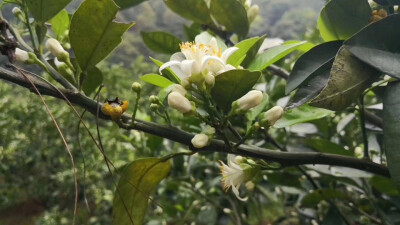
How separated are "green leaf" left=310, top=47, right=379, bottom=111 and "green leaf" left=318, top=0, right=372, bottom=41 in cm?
12

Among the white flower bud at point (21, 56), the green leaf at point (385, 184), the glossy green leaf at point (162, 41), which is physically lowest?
the green leaf at point (385, 184)

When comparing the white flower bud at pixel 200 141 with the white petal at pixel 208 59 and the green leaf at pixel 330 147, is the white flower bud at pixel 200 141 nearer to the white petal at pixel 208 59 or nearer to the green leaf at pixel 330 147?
the white petal at pixel 208 59

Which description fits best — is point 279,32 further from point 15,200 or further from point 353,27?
point 353,27

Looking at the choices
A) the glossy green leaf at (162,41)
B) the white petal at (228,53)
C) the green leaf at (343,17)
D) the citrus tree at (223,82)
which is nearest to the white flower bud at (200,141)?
the citrus tree at (223,82)

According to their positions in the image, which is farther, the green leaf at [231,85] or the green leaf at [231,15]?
the green leaf at [231,15]

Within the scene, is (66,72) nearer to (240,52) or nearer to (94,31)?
(94,31)

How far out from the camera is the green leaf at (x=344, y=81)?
0.35 metres

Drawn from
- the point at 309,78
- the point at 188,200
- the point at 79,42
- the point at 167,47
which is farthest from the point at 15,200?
the point at 309,78

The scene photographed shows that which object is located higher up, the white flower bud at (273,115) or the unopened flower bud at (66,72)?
the white flower bud at (273,115)

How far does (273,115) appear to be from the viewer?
45 centimetres

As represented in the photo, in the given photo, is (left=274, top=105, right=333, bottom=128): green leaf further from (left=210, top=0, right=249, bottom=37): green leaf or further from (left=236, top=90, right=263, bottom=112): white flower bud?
(left=210, top=0, right=249, bottom=37): green leaf

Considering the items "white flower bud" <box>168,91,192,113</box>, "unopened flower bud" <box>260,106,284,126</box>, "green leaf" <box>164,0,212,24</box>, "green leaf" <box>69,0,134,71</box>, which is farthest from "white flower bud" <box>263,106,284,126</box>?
"green leaf" <box>164,0,212,24</box>

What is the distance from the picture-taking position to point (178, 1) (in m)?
0.67

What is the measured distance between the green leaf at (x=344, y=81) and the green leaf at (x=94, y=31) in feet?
0.79
